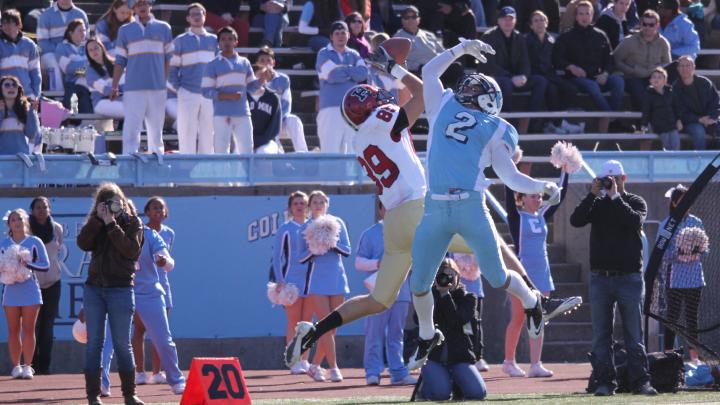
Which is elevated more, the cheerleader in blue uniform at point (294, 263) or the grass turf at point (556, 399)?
the cheerleader in blue uniform at point (294, 263)

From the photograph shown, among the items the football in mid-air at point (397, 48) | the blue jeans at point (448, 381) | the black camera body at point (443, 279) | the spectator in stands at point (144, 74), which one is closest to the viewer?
the football in mid-air at point (397, 48)

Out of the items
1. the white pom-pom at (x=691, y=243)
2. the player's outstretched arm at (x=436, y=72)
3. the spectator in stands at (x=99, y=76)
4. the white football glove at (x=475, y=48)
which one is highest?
the spectator in stands at (x=99, y=76)

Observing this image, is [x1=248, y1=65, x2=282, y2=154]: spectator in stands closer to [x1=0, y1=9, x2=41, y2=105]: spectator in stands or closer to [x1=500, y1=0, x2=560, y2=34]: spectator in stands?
[x1=0, y1=9, x2=41, y2=105]: spectator in stands

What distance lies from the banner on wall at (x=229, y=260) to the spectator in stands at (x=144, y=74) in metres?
1.02

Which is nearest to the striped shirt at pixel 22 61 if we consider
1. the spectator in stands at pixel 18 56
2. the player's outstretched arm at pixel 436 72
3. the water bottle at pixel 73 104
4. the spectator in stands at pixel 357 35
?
the spectator in stands at pixel 18 56

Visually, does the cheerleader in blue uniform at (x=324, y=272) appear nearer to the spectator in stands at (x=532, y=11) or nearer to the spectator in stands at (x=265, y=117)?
the spectator in stands at (x=265, y=117)

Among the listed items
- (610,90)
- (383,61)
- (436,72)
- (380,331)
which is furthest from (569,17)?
(436,72)

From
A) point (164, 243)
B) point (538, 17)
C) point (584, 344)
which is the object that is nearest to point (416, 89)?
point (164, 243)

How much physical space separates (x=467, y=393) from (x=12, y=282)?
5.04 m

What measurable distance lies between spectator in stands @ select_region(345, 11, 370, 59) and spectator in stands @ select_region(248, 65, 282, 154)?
1.49 meters

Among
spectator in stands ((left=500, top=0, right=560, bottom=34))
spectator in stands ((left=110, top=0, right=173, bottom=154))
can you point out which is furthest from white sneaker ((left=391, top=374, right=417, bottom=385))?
spectator in stands ((left=500, top=0, right=560, bottom=34))

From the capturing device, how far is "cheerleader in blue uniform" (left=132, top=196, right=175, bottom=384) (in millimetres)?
15297

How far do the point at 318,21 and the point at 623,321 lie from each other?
869 centimetres

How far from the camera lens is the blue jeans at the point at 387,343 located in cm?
1527
